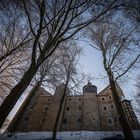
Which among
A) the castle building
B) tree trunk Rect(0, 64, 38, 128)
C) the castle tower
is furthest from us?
the castle tower

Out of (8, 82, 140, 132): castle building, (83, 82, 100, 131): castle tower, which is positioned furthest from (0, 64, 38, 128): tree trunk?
(83, 82, 100, 131): castle tower

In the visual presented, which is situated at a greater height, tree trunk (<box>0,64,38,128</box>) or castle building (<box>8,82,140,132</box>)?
castle building (<box>8,82,140,132</box>)

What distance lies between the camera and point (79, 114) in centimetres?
3388

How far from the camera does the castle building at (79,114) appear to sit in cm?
2988

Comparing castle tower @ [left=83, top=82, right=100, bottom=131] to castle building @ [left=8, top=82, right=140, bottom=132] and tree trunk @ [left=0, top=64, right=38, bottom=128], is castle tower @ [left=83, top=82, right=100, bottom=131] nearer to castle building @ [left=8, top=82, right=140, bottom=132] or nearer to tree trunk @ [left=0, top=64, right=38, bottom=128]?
castle building @ [left=8, top=82, right=140, bottom=132]

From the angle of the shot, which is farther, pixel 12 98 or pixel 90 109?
pixel 90 109

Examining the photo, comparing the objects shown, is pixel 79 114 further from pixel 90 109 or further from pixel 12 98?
pixel 12 98

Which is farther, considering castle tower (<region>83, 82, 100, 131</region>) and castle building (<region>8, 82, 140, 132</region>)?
castle tower (<region>83, 82, 100, 131</region>)

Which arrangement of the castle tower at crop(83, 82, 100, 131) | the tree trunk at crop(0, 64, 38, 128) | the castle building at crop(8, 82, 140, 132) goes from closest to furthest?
the tree trunk at crop(0, 64, 38, 128) → the castle building at crop(8, 82, 140, 132) → the castle tower at crop(83, 82, 100, 131)

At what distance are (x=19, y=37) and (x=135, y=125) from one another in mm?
24387

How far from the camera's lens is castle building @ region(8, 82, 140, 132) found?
1176 inches

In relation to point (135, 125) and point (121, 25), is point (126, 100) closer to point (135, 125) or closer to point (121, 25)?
point (135, 125)

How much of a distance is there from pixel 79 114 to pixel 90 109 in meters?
2.55

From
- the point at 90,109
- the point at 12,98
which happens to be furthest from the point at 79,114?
the point at 12,98
